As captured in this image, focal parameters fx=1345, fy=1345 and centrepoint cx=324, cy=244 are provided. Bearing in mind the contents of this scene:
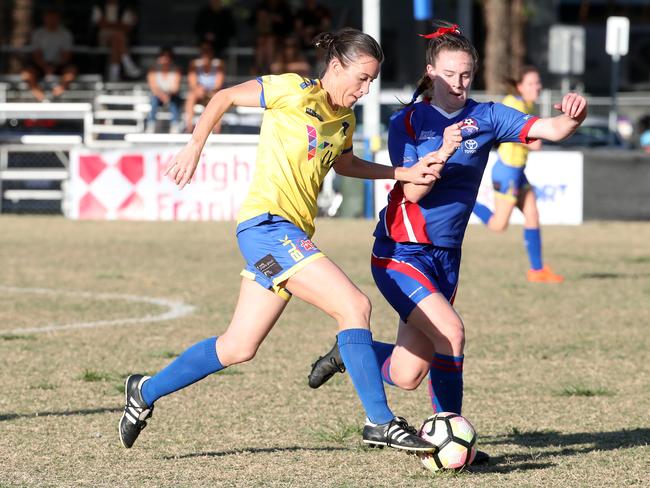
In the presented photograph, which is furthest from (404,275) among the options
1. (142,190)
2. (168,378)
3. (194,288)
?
(142,190)

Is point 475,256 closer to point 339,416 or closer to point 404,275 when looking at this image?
point 339,416

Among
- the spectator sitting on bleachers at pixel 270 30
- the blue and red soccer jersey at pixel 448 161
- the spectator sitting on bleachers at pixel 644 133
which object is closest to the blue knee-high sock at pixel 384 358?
the blue and red soccer jersey at pixel 448 161

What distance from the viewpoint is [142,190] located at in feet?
66.1

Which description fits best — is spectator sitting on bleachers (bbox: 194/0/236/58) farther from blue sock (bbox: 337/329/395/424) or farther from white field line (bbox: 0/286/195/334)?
blue sock (bbox: 337/329/395/424)

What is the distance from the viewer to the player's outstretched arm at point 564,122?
5.68 meters

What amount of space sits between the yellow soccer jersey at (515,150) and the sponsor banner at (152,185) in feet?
24.5

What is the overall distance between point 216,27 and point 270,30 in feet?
4.51

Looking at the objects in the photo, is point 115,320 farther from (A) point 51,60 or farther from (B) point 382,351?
(A) point 51,60

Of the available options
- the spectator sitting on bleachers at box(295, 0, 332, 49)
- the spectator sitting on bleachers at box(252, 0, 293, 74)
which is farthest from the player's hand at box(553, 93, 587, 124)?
the spectator sitting on bleachers at box(295, 0, 332, 49)

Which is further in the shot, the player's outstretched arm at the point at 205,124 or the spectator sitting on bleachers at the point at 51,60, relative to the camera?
the spectator sitting on bleachers at the point at 51,60

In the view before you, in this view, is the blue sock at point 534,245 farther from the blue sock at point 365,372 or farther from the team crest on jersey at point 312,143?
the blue sock at point 365,372

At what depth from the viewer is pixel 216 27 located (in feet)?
83.7

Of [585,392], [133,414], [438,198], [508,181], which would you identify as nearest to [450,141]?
[438,198]

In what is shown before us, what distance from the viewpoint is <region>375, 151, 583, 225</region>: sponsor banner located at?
1947 cm
